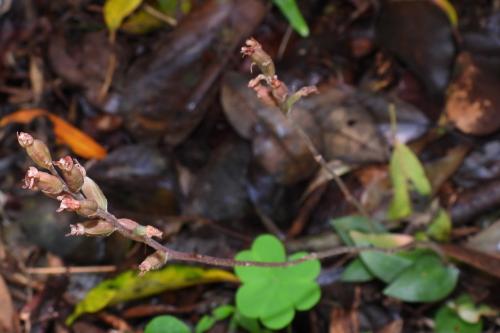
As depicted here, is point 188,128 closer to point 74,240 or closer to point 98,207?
point 74,240

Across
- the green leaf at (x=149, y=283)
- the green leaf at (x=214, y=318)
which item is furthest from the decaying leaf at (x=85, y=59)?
the green leaf at (x=214, y=318)

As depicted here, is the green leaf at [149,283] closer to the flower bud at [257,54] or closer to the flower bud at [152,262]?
the flower bud at [152,262]

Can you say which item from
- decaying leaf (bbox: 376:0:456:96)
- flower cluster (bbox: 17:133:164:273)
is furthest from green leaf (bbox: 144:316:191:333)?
decaying leaf (bbox: 376:0:456:96)

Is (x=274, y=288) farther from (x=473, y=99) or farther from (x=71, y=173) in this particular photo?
(x=473, y=99)

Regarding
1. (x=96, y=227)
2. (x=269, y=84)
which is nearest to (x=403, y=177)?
(x=269, y=84)

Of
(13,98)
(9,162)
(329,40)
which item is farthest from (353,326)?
(13,98)

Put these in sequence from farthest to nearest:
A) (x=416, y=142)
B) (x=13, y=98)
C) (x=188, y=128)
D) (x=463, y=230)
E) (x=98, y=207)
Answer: (x=13, y=98)
(x=188, y=128)
(x=416, y=142)
(x=463, y=230)
(x=98, y=207)

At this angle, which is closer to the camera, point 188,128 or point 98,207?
point 98,207
